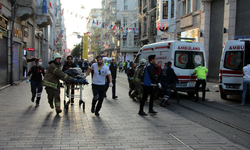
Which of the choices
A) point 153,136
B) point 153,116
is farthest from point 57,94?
point 153,136

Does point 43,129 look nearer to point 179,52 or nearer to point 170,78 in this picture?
point 170,78

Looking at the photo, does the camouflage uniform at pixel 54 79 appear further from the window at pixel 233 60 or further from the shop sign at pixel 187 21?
the shop sign at pixel 187 21

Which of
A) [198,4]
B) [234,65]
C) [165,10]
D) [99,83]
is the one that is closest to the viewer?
[99,83]

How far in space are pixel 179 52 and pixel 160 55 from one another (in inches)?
39.8

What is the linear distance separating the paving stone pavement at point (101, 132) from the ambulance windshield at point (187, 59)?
4.36 metres

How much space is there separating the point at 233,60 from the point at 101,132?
7.82 meters

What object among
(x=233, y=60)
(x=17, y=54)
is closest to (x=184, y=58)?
(x=233, y=60)

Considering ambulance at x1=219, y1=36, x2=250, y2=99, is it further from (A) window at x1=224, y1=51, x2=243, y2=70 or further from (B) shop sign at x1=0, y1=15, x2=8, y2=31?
(B) shop sign at x1=0, y1=15, x2=8, y2=31

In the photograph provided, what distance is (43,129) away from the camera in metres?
5.96

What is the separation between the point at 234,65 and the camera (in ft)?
37.8

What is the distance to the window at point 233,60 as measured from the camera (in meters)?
11.4

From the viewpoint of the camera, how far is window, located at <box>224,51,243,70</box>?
11424 mm

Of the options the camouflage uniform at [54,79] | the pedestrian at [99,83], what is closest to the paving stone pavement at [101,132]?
the pedestrian at [99,83]

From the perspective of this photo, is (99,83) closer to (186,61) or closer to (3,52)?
(186,61)
